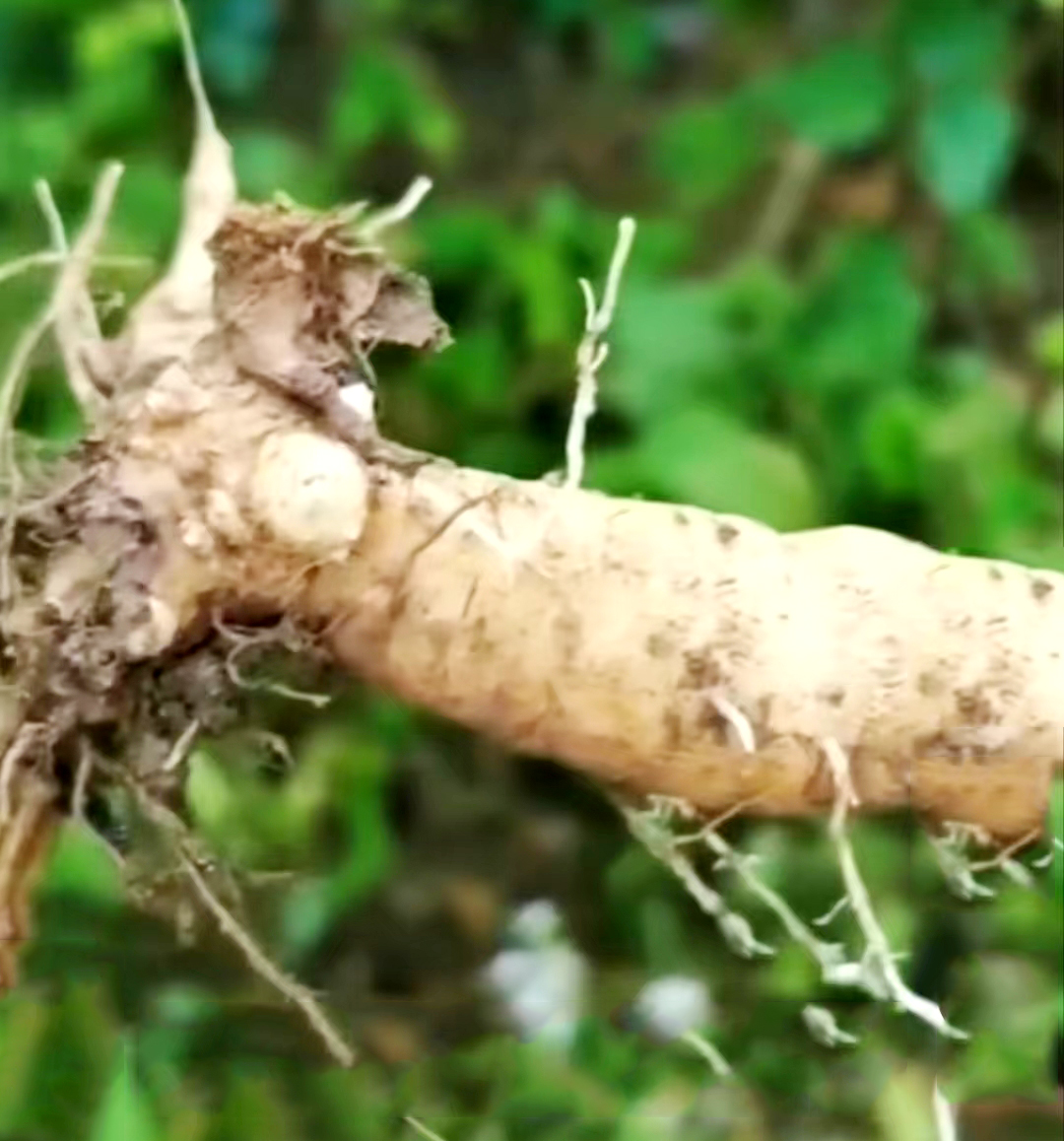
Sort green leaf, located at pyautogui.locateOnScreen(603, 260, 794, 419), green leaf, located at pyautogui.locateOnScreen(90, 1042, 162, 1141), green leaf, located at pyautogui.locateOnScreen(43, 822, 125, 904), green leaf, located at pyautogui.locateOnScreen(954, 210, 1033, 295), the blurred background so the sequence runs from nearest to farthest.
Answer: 1. green leaf, located at pyautogui.locateOnScreen(90, 1042, 162, 1141)
2. the blurred background
3. green leaf, located at pyautogui.locateOnScreen(43, 822, 125, 904)
4. green leaf, located at pyautogui.locateOnScreen(603, 260, 794, 419)
5. green leaf, located at pyautogui.locateOnScreen(954, 210, 1033, 295)

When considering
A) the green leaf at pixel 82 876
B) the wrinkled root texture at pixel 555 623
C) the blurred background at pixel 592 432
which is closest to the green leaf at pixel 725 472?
the blurred background at pixel 592 432

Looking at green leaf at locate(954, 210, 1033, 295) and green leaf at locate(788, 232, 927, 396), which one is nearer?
green leaf at locate(788, 232, 927, 396)

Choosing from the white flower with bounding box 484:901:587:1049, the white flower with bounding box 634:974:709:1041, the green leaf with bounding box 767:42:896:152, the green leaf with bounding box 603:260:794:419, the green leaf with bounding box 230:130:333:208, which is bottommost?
the white flower with bounding box 484:901:587:1049

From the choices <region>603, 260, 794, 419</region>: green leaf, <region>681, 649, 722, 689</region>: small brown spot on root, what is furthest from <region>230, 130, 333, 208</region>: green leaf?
<region>681, 649, 722, 689</region>: small brown spot on root

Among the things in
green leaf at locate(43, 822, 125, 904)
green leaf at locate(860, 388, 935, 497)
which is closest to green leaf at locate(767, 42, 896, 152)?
green leaf at locate(860, 388, 935, 497)

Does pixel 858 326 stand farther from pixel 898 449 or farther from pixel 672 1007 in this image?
pixel 672 1007

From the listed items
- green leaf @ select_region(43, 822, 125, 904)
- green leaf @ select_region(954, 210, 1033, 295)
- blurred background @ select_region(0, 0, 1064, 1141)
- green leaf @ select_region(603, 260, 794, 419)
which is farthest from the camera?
green leaf @ select_region(954, 210, 1033, 295)

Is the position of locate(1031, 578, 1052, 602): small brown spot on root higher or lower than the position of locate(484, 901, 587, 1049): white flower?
higher

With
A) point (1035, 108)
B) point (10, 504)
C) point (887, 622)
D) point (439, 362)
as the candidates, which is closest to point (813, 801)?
point (887, 622)

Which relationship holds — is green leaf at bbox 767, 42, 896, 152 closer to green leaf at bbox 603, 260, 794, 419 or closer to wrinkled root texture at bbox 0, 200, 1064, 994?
green leaf at bbox 603, 260, 794, 419
